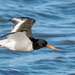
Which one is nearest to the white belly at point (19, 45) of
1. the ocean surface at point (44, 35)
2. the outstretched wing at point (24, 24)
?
the outstretched wing at point (24, 24)

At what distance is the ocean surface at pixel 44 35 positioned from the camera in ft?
40.9

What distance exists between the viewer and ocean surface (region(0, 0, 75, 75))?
1248 cm

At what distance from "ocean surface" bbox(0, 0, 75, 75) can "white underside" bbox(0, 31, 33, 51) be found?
2.29m

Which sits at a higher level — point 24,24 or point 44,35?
point 44,35

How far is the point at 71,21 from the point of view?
16406mm

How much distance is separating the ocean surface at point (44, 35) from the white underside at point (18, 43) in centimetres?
229

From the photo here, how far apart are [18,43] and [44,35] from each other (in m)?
5.09

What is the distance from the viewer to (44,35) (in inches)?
590

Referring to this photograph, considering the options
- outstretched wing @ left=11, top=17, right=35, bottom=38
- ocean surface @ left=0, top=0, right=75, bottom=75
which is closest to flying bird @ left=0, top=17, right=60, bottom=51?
outstretched wing @ left=11, top=17, right=35, bottom=38

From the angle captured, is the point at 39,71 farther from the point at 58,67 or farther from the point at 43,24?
the point at 43,24

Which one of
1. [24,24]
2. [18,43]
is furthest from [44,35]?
[18,43]

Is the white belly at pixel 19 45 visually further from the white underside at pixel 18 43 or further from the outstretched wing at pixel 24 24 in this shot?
the outstretched wing at pixel 24 24

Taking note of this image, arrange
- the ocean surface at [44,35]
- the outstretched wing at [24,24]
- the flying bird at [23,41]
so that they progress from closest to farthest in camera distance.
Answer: the flying bird at [23,41] → the outstretched wing at [24,24] → the ocean surface at [44,35]

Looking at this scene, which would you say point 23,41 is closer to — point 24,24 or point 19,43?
point 19,43
